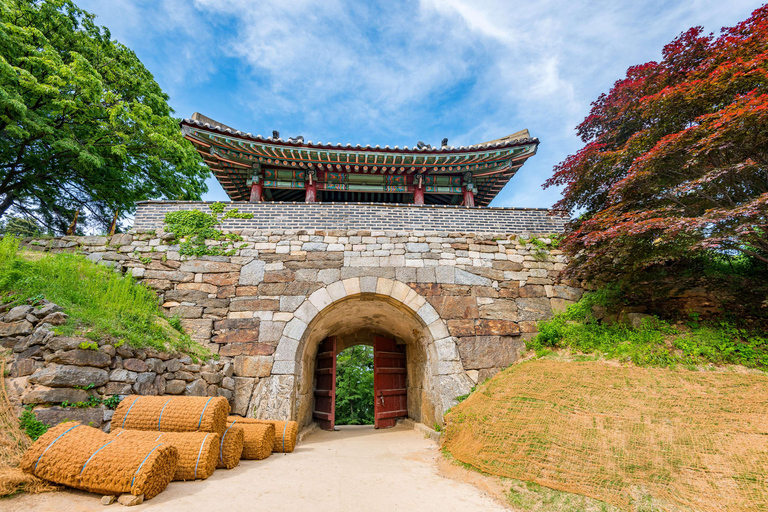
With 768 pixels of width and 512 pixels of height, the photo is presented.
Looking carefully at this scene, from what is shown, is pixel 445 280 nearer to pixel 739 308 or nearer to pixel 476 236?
pixel 476 236

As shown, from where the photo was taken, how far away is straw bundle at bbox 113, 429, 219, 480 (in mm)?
3193

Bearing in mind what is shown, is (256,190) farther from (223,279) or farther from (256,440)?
(256,440)

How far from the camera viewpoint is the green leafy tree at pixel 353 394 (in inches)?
566

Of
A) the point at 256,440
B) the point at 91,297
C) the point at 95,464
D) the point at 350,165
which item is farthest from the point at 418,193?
the point at 95,464

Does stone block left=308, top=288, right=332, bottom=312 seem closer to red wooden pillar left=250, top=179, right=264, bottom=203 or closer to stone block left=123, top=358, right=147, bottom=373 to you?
stone block left=123, top=358, right=147, bottom=373

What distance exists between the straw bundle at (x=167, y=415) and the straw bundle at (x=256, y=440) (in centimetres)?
55

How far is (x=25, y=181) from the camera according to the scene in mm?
9891

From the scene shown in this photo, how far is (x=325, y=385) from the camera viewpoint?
808cm

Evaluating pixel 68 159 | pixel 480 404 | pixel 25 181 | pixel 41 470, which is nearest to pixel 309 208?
pixel 480 404

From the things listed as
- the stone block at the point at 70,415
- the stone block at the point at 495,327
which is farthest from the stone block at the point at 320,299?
the stone block at the point at 70,415

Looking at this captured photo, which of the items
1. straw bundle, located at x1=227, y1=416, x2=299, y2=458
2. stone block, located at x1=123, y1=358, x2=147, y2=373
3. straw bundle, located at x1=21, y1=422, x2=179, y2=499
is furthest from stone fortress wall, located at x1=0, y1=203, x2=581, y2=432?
straw bundle, located at x1=21, y1=422, x2=179, y2=499

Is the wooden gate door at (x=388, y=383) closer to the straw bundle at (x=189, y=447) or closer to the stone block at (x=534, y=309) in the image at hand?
the stone block at (x=534, y=309)

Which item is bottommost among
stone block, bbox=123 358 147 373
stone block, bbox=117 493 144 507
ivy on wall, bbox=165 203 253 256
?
stone block, bbox=117 493 144 507

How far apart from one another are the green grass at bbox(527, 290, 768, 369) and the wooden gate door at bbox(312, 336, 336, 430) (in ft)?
14.0
